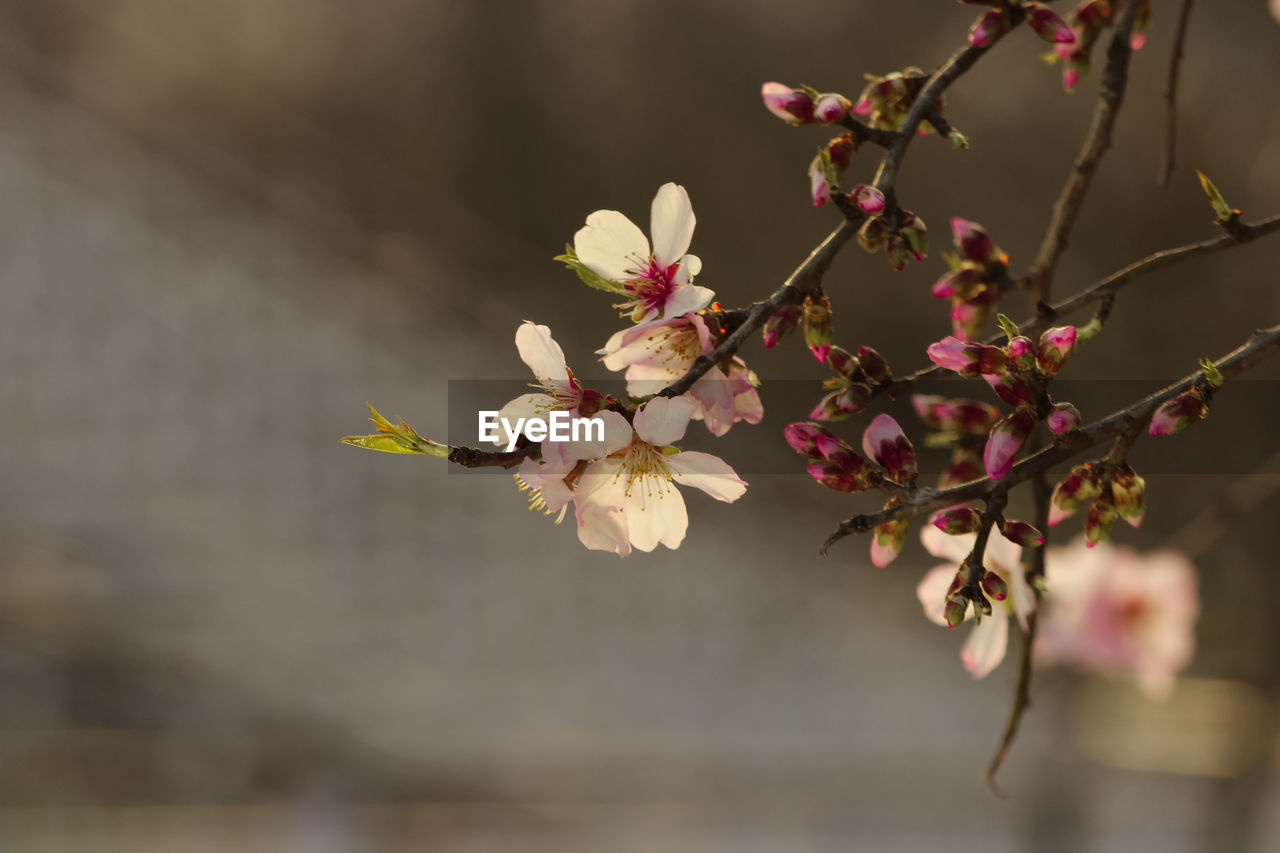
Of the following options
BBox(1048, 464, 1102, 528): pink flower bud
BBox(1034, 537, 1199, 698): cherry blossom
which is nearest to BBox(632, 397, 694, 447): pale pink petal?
BBox(1048, 464, 1102, 528): pink flower bud

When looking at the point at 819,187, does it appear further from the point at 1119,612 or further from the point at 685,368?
the point at 1119,612

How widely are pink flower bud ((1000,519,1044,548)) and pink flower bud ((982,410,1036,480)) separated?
0.04ft

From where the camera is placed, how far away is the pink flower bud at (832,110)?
0.25 metres

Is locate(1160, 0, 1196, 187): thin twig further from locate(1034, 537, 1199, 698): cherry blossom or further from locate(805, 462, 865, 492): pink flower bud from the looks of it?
locate(1034, 537, 1199, 698): cherry blossom

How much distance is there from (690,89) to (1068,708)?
1.40 m

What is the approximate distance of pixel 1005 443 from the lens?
215 millimetres

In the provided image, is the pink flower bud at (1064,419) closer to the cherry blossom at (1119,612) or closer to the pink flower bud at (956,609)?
the pink flower bud at (956,609)

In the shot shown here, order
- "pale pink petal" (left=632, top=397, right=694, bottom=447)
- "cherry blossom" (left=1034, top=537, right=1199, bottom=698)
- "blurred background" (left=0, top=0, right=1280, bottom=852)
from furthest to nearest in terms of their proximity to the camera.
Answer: "blurred background" (left=0, top=0, right=1280, bottom=852)
"cherry blossom" (left=1034, top=537, right=1199, bottom=698)
"pale pink petal" (left=632, top=397, right=694, bottom=447)

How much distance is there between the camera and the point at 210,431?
2.21 meters

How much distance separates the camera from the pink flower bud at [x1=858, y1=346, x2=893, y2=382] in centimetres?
24

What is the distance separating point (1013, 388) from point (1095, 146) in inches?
5.8

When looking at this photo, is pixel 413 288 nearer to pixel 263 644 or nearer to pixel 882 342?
pixel 263 644

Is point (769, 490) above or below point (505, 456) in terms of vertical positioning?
above

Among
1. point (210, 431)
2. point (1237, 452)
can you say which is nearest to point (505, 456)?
point (1237, 452)
